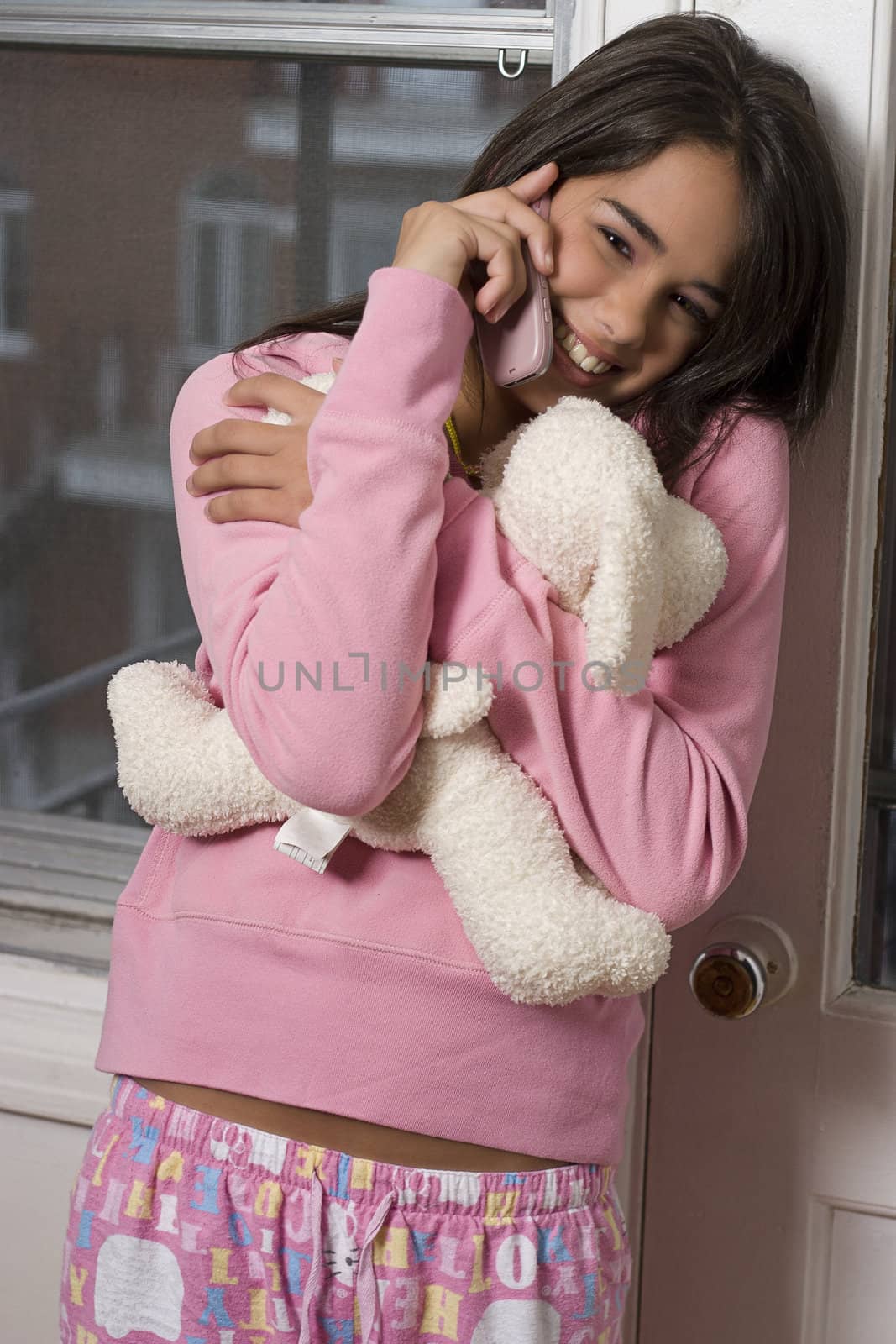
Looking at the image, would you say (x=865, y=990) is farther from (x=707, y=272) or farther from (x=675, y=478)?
(x=707, y=272)

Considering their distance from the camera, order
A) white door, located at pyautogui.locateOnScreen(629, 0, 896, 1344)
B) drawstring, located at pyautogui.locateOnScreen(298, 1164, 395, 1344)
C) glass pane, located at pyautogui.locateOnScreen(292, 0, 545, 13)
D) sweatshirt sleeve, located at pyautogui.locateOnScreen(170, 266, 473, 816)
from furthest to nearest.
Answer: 1. glass pane, located at pyautogui.locateOnScreen(292, 0, 545, 13)
2. white door, located at pyautogui.locateOnScreen(629, 0, 896, 1344)
3. drawstring, located at pyautogui.locateOnScreen(298, 1164, 395, 1344)
4. sweatshirt sleeve, located at pyautogui.locateOnScreen(170, 266, 473, 816)

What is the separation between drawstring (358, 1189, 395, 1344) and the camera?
0.74 meters

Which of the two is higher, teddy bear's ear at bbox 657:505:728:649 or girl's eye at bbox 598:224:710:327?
girl's eye at bbox 598:224:710:327

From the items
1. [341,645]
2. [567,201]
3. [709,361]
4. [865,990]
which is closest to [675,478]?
[709,361]

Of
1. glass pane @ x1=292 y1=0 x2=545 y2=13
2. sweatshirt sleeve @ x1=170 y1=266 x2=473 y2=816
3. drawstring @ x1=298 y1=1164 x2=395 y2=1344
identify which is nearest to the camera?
sweatshirt sleeve @ x1=170 y1=266 x2=473 y2=816

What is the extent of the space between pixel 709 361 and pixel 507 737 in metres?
0.31

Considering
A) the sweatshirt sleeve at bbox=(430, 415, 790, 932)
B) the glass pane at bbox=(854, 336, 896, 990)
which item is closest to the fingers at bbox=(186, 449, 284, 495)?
the sweatshirt sleeve at bbox=(430, 415, 790, 932)

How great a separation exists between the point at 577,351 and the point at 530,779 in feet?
0.97

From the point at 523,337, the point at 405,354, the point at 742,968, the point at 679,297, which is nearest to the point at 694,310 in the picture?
the point at 679,297

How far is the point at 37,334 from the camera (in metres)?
1.23

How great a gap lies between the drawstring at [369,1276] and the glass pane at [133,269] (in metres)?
0.64

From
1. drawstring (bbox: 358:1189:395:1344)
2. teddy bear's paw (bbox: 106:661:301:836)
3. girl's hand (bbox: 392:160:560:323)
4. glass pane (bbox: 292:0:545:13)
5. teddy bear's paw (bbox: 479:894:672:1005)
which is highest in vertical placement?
glass pane (bbox: 292:0:545:13)

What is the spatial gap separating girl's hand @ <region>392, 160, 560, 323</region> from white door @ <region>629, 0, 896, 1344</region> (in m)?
0.28

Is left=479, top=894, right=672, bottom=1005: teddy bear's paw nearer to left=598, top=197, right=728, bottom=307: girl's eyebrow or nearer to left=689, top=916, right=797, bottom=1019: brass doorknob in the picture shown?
left=689, top=916, right=797, bottom=1019: brass doorknob
